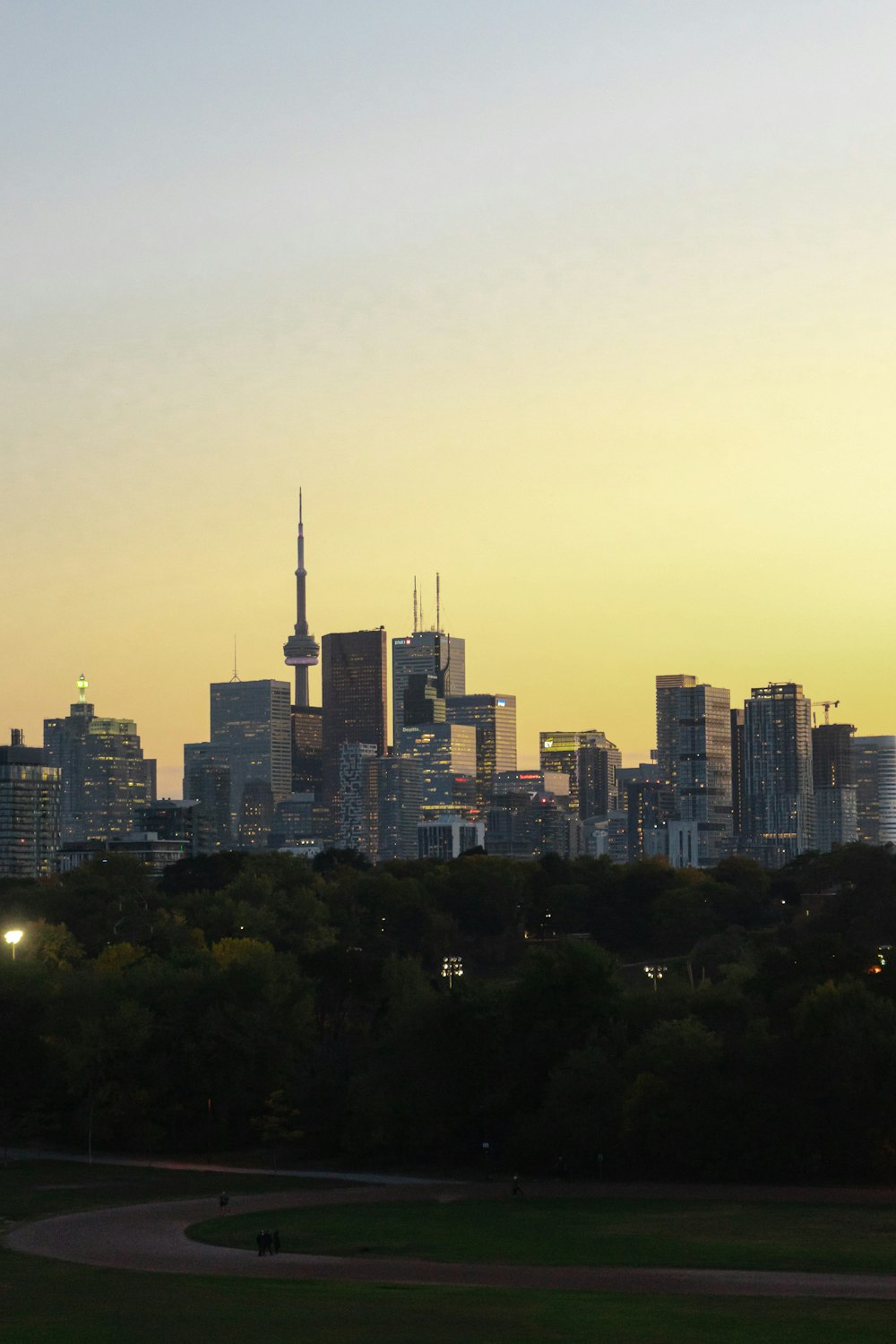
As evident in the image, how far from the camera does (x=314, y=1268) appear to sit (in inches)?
2197

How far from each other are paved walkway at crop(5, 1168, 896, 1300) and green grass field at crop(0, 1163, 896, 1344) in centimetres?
197

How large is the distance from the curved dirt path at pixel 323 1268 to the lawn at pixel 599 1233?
58.7 inches

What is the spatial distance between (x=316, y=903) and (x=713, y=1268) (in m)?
123

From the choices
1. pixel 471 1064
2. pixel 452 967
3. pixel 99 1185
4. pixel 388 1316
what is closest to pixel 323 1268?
pixel 388 1316

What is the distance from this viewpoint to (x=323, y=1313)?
4528cm

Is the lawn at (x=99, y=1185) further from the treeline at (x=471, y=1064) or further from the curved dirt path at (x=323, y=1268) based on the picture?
the treeline at (x=471, y=1064)

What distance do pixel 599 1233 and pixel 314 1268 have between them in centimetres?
1203

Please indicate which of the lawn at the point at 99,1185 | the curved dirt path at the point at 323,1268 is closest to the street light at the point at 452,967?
the lawn at the point at 99,1185

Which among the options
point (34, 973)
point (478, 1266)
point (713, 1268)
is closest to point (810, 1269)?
point (713, 1268)

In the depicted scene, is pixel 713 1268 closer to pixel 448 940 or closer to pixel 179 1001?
pixel 179 1001

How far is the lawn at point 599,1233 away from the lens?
5694cm

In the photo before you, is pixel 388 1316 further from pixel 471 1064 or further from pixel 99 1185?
pixel 471 1064

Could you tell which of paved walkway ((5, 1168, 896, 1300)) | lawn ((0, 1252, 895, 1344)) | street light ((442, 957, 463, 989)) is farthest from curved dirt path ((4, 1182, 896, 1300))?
street light ((442, 957, 463, 989))

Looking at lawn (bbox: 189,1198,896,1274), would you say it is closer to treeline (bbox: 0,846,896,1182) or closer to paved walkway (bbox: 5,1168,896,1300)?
paved walkway (bbox: 5,1168,896,1300)
